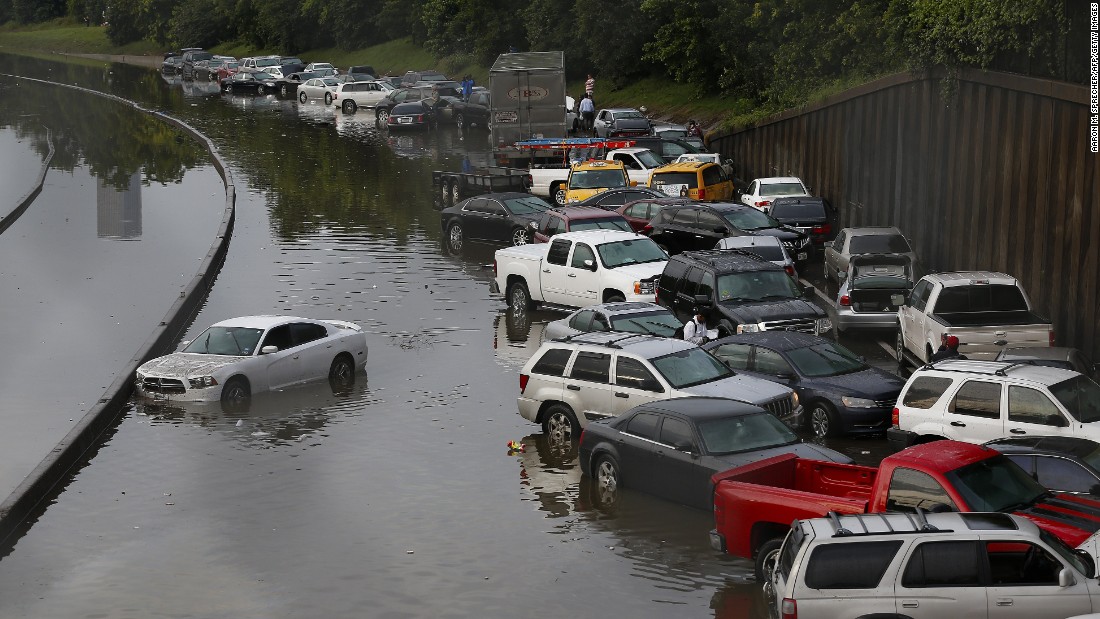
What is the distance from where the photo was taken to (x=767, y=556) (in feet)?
44.7

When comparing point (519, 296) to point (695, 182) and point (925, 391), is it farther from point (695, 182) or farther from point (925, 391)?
point (695, 182)

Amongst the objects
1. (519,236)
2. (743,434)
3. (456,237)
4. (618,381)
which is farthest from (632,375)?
(456,237)

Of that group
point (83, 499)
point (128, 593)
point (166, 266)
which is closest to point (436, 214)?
point (166, 266)

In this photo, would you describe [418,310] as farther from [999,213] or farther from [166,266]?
[999,213]

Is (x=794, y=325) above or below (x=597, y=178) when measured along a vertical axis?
below

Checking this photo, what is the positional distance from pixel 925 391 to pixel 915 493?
4724mm

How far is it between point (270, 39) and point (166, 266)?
96.1m

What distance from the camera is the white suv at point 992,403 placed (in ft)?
55.0

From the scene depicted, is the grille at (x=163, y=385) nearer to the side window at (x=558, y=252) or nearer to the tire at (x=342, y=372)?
the tire at (x=342, y=372)

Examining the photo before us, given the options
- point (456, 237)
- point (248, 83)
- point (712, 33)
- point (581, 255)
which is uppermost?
point (712, 33)

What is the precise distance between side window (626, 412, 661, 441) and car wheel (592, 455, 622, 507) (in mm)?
437

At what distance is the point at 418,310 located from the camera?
98.1ft

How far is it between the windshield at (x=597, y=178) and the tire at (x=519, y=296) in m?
12.2

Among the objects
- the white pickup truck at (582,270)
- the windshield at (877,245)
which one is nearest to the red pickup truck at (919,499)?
the white pickup truck at (582,270)
